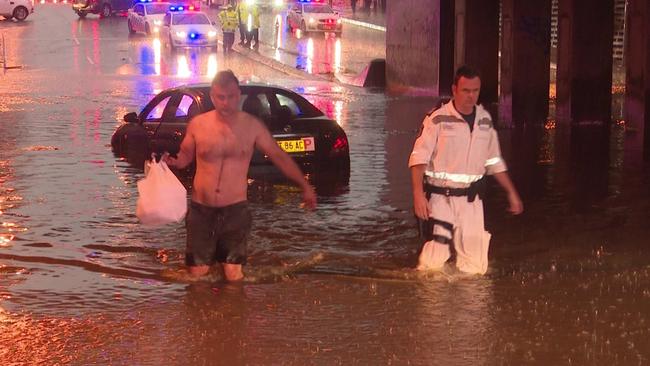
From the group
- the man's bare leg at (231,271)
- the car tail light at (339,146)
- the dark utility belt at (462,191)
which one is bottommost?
the man's bare leg at (231,271)

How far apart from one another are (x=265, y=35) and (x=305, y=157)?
36.5 m

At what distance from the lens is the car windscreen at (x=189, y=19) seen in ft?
142

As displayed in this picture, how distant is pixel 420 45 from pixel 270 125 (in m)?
12.5

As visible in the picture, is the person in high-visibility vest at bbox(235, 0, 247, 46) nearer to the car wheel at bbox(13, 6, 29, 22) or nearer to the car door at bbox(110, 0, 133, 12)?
the car wheel at bbox(13, 6, 29, 22)

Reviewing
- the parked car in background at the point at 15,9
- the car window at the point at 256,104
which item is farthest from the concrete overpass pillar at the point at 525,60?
the parked car in background at the point at 15,9

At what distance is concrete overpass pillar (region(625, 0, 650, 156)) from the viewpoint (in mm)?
17625

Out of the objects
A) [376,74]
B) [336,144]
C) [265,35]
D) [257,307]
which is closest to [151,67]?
[376,74]

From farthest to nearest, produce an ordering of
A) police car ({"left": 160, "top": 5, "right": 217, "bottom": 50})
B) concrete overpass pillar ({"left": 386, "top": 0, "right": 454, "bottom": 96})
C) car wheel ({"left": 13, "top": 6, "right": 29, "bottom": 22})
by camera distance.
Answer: car wheel ({"left": 13, "top": 6, "right": 29, "bottom": 22}), police car ({"left": 160, "top": 5, "right": 217, "bottom": 50}), concrete overpass pillar ({"left": 386, "top": 0, "right": 454, "bottom": 96})

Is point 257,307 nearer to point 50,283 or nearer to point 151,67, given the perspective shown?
point 50,283

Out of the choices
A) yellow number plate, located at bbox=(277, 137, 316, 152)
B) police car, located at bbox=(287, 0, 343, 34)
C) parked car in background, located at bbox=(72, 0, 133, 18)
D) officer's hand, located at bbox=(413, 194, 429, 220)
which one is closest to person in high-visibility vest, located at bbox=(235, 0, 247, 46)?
police car, located at bbox=(287, 0, 343, 34)

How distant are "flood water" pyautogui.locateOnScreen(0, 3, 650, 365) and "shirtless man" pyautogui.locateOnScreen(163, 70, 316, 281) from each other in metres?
0.35

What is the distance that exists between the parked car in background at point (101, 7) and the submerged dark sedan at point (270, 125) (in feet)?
176

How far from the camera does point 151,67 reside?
113ft

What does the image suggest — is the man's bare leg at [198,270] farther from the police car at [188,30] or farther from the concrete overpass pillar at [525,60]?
the police car at [188,30]
